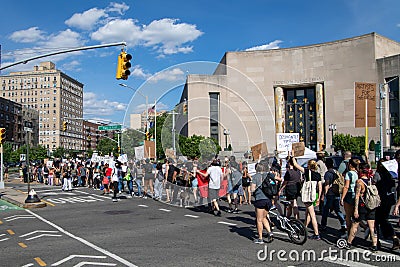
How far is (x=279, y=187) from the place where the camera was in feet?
35.2

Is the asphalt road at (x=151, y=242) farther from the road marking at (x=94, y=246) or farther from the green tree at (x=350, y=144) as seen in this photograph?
the green tree at (x=350, y=144)

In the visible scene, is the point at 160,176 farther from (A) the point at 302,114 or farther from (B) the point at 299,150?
(A) the point at 302,114

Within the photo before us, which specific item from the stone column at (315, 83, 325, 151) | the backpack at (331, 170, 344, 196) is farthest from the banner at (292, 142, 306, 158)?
the stone column at (315, 83, 325, 151)

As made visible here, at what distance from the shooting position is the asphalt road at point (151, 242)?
6.72m


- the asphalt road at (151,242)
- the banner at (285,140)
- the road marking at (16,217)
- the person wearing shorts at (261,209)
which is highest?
the banner at (285,140)

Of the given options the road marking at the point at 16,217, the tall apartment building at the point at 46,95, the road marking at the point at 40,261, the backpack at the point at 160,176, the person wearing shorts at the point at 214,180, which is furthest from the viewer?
the tall apartment building at the point at 46,95

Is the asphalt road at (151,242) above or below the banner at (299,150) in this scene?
below

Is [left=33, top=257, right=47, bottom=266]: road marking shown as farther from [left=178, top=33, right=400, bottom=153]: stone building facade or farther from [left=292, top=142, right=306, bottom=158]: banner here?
[left=178, top=33, right=400, bottom=153]: stone building facade

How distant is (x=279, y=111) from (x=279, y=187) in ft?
143

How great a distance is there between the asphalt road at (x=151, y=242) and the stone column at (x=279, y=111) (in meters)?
41.3

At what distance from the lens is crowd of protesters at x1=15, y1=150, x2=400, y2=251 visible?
7.32 meters

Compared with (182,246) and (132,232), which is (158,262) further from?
(132,232)

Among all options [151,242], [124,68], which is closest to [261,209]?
[151,242]

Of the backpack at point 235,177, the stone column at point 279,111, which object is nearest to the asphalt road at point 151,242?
the backpack at point 235,177
